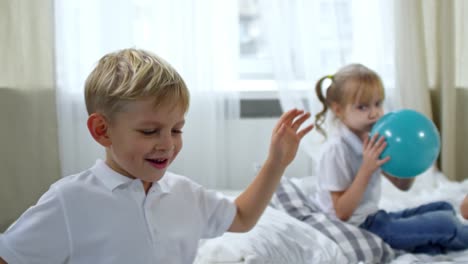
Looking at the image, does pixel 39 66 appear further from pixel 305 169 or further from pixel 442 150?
pixel 442 150

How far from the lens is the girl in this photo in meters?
1.69

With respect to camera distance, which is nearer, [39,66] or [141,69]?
[141,69]

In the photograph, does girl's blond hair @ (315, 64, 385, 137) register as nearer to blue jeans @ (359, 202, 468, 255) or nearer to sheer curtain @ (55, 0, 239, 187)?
blue jeans @ (359, 202, 468, 255)

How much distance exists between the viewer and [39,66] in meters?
2.33

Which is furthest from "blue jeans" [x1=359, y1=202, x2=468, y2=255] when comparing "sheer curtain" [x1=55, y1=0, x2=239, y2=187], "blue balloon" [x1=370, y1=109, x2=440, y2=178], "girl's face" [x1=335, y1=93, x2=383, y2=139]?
"sheer curtain" [x1=55, y1=0, x2=239, y2=187]

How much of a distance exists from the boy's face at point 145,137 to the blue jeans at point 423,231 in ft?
2.87

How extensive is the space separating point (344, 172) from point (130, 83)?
0.92m

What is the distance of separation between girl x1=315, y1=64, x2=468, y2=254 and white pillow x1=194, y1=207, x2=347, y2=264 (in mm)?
160

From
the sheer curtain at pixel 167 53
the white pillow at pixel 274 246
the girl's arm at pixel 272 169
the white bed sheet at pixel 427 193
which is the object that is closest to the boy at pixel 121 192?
the girl's arm at pixel 272 169

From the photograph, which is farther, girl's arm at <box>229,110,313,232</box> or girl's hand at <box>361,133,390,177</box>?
girl's hand at <box>361,133,390,177</box>

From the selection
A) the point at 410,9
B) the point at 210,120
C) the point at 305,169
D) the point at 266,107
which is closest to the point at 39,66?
the point at 210,120

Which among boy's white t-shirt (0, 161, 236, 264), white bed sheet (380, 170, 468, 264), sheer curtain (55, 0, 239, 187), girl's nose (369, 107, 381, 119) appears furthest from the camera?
sheer curtain (55, 0, 239, 187)

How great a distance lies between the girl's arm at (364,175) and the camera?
168 centimetres

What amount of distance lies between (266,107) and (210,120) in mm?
292
